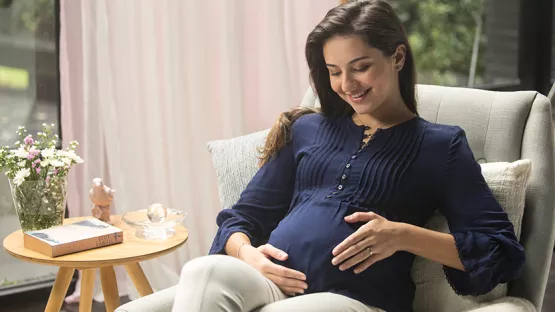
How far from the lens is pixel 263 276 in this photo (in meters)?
1.69

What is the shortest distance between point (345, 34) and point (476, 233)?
0.53 meters

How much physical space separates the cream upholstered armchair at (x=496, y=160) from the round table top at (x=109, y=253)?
21 cm

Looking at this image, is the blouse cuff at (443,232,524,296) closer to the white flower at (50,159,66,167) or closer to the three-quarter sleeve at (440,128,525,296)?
the three-quarter sleeve at (440,128,525,296)

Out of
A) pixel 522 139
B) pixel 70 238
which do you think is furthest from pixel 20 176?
pixel 522 139

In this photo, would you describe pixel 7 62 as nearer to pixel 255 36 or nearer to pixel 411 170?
pixel 255 36

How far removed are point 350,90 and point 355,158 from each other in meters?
0.16

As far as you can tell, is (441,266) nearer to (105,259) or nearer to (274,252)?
(274,252)

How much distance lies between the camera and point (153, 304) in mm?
1641

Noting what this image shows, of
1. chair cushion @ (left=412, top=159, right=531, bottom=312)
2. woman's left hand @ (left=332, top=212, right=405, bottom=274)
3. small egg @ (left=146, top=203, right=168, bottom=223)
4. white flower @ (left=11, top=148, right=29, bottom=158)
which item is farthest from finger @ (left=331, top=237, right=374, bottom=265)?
white flower @ (left=11, top=148, right=29, bottom=158)

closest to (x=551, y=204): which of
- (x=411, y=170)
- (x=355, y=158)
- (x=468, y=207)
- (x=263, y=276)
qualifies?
(x=468, y=207)

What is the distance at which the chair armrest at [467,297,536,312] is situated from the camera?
165 cm

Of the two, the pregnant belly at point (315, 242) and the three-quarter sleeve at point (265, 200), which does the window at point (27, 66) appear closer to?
the three-quarter sleeve at point (265, 200)

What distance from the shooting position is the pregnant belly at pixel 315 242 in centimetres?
171

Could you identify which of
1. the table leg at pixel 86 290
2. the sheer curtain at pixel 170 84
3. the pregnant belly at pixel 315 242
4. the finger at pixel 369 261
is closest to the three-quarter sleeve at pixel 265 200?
the pregnant belly at pixel 315 242
